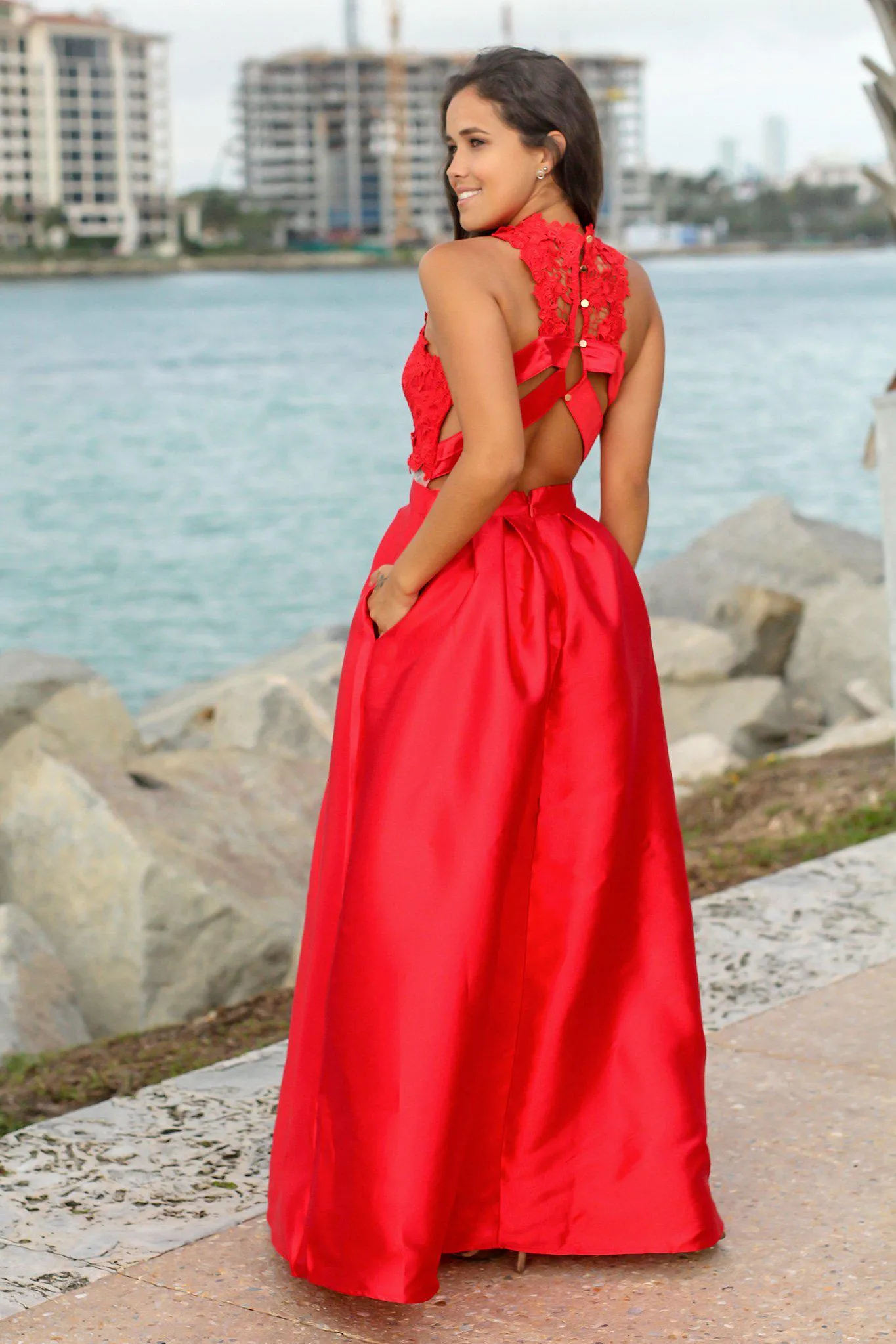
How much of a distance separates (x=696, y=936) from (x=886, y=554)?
1476 millimetres

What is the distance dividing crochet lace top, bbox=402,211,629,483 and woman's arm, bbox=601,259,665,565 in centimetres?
5

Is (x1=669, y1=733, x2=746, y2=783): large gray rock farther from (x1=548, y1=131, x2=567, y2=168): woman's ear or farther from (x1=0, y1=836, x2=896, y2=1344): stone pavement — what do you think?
(x1=548, y1=131, x2=567, y2=168): woman's ear

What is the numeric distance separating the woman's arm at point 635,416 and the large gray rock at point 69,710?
468 cm

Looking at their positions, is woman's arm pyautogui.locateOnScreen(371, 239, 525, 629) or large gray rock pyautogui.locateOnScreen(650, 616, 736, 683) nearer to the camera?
woman's arm pyautogui.locateOnScreen(371, 239, 525, 629)

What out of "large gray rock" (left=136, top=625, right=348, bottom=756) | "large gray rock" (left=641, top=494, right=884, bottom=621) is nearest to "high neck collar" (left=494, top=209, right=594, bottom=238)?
"large gray rock" (left=136, top=625, right=348, bottom=756)

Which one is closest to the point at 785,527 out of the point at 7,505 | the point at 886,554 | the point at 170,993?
the point at 886,554

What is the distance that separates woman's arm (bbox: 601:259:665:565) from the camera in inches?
96.3

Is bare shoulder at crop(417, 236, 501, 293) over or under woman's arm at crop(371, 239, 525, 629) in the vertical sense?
over

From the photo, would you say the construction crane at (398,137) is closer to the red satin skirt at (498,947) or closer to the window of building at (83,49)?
the window of building at (83,49)

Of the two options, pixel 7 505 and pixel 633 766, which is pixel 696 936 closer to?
pixel 633 766

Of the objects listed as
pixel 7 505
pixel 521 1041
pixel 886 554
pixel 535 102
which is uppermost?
pixel 535 102

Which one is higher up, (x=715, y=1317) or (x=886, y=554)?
(x=886, y=554)

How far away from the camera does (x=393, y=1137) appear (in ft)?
7.29

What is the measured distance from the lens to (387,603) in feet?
7.57
